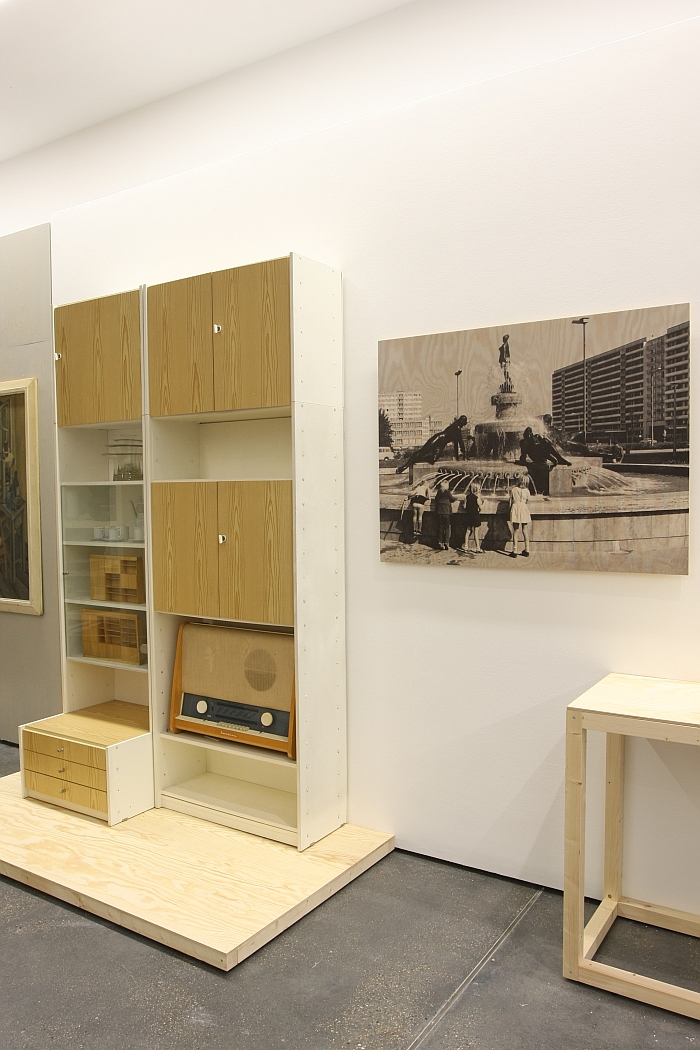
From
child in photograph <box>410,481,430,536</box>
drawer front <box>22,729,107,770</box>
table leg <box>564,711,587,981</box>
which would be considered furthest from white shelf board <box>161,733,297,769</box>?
table leg <box>564,711,587,981</box>

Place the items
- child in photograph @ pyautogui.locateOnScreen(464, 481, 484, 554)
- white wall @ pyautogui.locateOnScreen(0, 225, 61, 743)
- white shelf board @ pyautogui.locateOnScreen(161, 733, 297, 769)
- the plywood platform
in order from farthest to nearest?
1. white wall @ pyautogui.locateOnScreen(0, 225, 61, 743)
2. white shelf board @ pyautogui.locateOnScreen(161, 733, 297, 769)
3. child in photograph @ pyautogui.locateOnScreen(464, 481, 484, 554)
4. the plywood platform

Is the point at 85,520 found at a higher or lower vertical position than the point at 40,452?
lower

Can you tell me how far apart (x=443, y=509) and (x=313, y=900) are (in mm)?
1423

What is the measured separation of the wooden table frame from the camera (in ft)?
7.16

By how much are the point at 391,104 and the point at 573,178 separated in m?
1.11

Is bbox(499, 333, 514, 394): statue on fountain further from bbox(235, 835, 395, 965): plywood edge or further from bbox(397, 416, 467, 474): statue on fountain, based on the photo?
bbox(235, 835, 395, 965): plywood edge

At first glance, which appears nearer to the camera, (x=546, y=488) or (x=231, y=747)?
(x=546, y=488)

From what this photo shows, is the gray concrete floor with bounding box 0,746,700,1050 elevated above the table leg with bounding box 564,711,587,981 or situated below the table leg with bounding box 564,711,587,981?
below

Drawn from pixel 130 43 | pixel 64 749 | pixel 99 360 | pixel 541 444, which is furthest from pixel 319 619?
pixel 130 43

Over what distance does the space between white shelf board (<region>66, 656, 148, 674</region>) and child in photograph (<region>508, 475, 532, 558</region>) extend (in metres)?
1.73

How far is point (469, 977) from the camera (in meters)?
2.36

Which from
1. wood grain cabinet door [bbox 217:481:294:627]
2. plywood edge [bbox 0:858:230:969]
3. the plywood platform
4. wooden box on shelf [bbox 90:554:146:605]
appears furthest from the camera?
wooden box on shelf [bbox 90:554:146:605]

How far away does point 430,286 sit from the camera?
3053 mm

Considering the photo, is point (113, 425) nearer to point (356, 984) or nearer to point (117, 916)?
point (117, 916)
